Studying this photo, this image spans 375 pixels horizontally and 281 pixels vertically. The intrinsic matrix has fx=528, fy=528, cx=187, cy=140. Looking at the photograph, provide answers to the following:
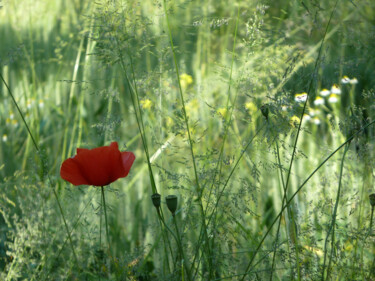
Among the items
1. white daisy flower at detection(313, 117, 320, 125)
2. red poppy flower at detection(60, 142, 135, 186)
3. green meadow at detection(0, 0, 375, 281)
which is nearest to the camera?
red poppy flower at detection(60, 142, 135, 186)

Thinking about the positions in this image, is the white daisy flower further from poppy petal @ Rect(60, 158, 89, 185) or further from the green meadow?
poppy petal @ Rect(60, 158, 89, 185)

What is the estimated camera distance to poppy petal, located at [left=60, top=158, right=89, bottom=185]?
68cm

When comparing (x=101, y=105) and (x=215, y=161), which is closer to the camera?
(x=215, y=161)

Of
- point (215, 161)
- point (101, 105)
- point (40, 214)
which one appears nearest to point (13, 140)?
point (101, 105)

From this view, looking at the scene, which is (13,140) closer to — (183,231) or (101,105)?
(101,105)

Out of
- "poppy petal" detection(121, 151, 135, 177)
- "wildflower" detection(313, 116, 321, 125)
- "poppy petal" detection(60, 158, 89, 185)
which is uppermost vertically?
"poppy petal" detection(121, 151, 135, 177)

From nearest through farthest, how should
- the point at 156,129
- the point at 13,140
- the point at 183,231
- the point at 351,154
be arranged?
the point at 183,231 → the point at 351,154 → the point at 156,129 → the point at 13,140

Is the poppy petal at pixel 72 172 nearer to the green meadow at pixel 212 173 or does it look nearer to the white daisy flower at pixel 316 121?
the green meadow at pixel 212 173

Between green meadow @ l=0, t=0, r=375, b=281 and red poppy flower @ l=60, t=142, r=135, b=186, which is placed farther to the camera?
green meadow @ l=0, t=0, r=375, b=281

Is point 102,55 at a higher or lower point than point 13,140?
higher

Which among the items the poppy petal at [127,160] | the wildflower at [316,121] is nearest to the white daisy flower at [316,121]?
the wildflower at [316,121]

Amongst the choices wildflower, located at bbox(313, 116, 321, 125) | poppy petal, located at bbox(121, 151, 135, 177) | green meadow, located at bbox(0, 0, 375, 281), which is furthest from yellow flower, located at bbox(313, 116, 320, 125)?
poppy petal, located at bbox(121, 151, 135, 177)

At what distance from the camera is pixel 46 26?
230 centimetres

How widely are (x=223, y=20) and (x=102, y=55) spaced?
0.66 ft
